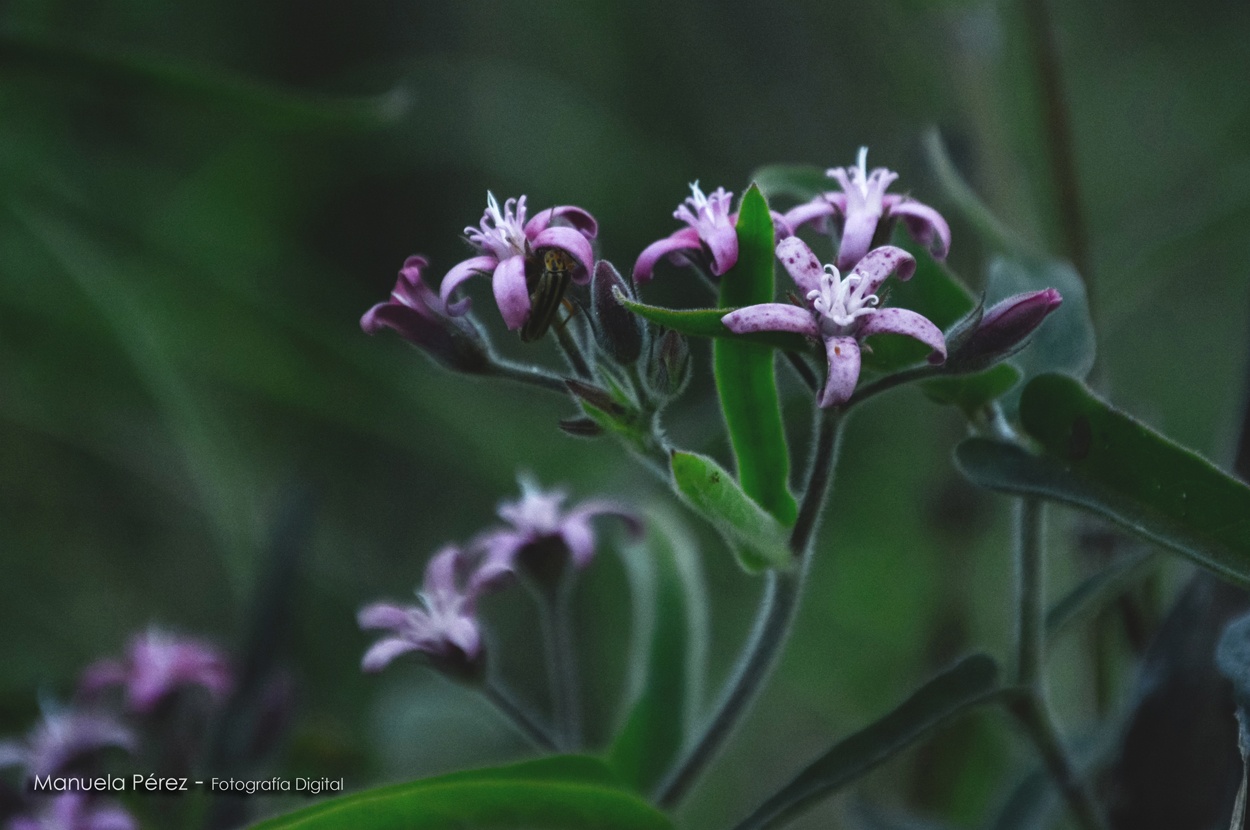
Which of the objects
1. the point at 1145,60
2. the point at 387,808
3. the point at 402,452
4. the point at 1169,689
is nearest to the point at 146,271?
the point at 402,452

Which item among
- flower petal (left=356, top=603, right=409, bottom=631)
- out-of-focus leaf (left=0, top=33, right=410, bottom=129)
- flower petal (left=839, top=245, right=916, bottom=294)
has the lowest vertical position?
flower petal (left=839, top=245, right=916, bottom=294)

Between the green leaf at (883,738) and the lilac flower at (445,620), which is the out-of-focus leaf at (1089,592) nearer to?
the green leaf at (883,738)

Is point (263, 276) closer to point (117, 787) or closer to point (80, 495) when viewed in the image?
point (80, 495)

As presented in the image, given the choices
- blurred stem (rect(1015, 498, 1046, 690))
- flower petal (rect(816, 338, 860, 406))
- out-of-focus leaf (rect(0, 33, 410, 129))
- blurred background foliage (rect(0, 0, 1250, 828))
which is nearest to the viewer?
flower petal (rect(816, 338, 860, 406))

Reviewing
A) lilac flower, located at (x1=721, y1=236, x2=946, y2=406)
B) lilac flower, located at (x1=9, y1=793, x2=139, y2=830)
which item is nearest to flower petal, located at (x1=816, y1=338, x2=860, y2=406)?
lilac flower, located at (x1=721, y1=236, x2=946, y2=406)

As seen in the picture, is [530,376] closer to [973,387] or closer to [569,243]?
[569,243]

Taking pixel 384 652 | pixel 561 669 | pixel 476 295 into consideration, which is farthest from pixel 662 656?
pixel 476 295

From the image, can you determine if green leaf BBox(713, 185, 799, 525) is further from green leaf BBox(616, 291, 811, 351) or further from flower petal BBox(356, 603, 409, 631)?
flower petal BBox(356, 603, 409, 631)
